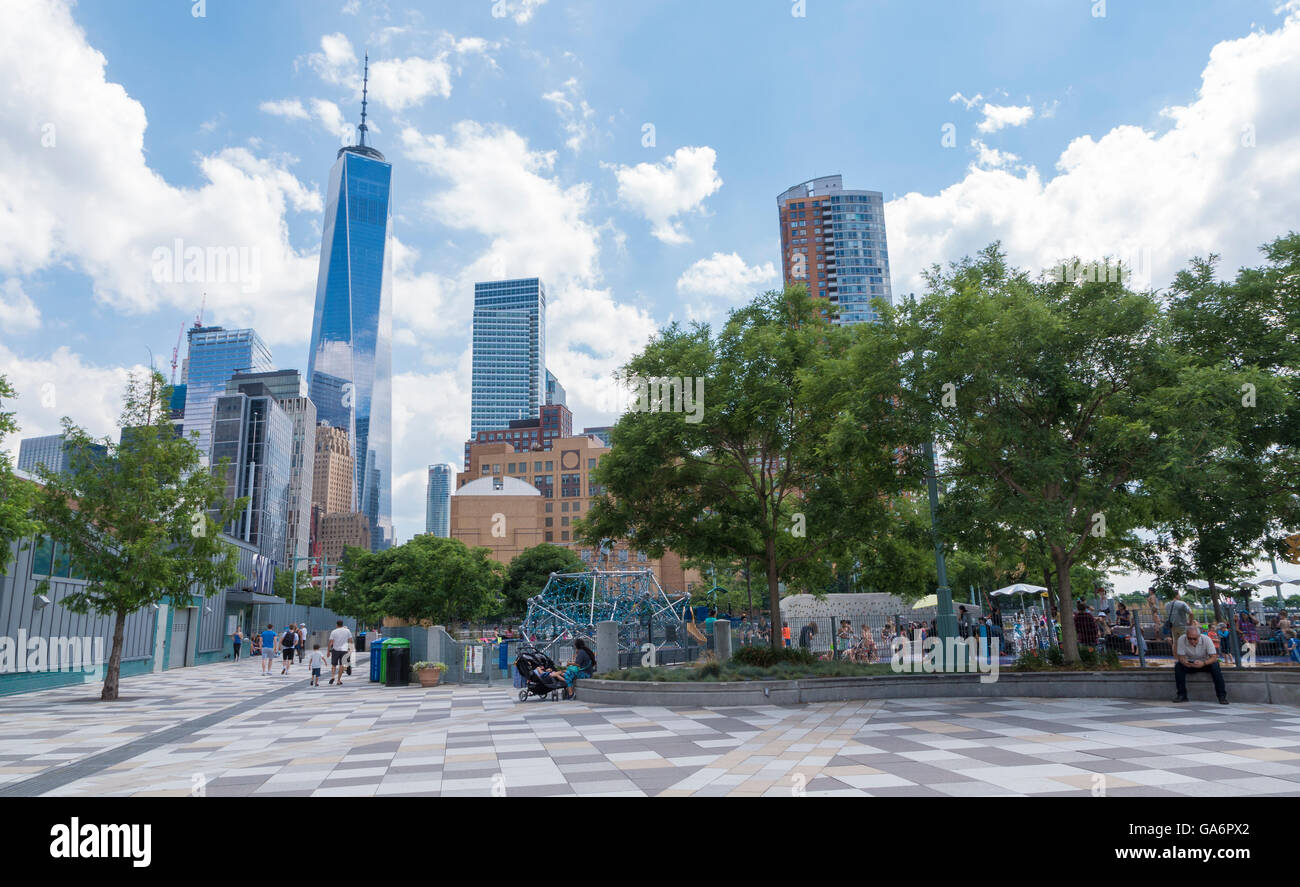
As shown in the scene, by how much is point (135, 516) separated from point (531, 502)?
108 m

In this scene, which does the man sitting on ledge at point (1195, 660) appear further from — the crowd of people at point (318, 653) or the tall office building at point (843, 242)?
the tall office building at point (843, 242)

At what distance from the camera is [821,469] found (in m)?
19.5

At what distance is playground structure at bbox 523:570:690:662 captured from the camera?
23906 millimetres

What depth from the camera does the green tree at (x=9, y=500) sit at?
1550cm

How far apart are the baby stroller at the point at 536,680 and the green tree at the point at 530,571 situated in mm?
69142

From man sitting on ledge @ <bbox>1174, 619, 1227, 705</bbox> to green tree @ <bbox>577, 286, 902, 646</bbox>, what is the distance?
6.00 meters

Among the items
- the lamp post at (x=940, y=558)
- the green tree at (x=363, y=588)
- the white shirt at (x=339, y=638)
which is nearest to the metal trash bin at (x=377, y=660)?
the white shirt at (x=339, y=638)

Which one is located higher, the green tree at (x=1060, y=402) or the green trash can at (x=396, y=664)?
the green tree at (x=1060, y=402)

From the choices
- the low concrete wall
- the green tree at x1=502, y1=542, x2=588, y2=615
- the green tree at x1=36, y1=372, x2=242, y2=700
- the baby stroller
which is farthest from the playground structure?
the green tree at x1=502, y1=542, x2=588, y2=615

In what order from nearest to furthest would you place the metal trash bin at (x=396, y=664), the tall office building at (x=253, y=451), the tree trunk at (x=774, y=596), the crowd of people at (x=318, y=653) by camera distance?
1. the tree trunk at (x=774, y=596)
2. the metal trash bin at (x=396, y=664)
3. the crowd of people at (x=318, y=653)
4. the tall office building at (x=253, y=451)

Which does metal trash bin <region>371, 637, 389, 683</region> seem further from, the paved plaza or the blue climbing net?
the paved plaza

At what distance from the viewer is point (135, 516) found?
2091 centimetres
